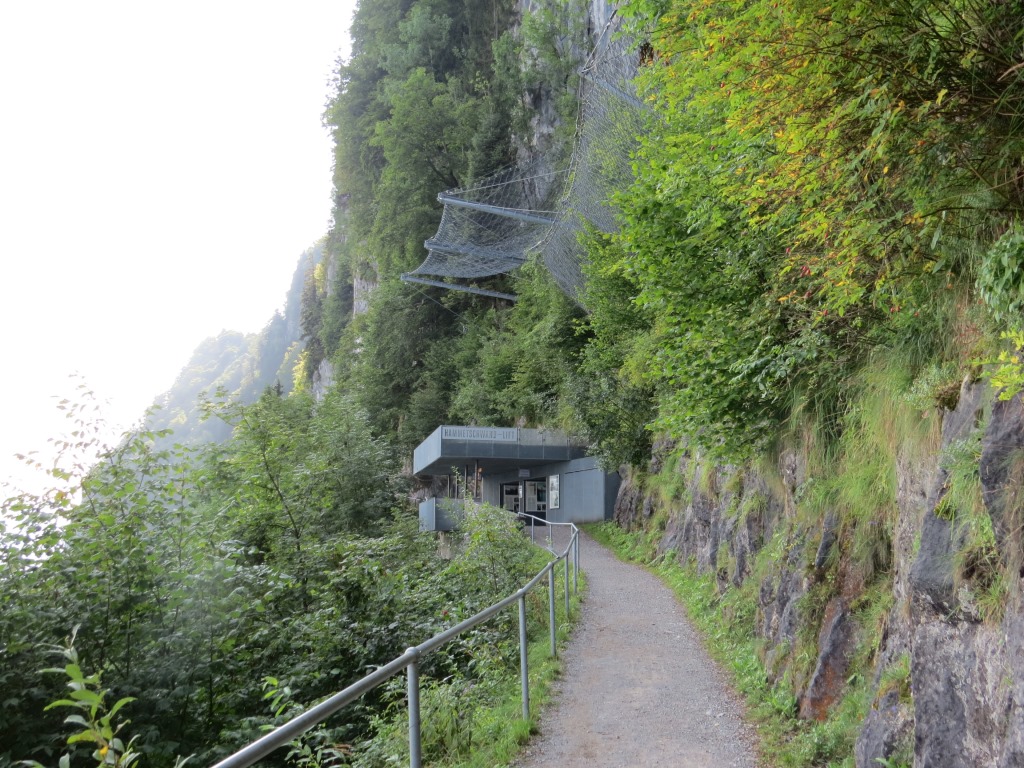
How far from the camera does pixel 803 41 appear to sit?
145 inches

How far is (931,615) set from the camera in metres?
3.83

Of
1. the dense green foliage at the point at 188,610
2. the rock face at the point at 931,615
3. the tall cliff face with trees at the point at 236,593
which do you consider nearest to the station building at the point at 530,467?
the tall cliff face with trees at the point at 236,593

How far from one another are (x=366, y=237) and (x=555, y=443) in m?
24.5

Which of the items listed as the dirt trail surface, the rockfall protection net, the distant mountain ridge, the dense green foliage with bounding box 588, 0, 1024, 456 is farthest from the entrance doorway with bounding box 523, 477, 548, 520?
the distant mountain ridge

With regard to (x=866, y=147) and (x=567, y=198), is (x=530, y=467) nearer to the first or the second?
(x=567, y=198)

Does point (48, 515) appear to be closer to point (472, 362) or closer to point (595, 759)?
point (595, 759)

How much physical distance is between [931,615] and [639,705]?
128 inches

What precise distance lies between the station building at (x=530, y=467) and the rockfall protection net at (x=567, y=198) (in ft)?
19.9

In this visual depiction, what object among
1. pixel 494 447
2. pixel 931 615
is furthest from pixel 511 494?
pixel 931 615

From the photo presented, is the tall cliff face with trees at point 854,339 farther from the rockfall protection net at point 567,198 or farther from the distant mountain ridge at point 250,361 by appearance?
the distant mountain ridge at point 250,361

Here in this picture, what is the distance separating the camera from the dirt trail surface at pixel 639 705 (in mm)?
→ 5250

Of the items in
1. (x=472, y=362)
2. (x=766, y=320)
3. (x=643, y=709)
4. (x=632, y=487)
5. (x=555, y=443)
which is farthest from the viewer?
(x=472, y=362)

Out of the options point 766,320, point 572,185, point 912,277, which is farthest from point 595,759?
point 572,185

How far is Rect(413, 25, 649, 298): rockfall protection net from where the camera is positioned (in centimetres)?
1498
